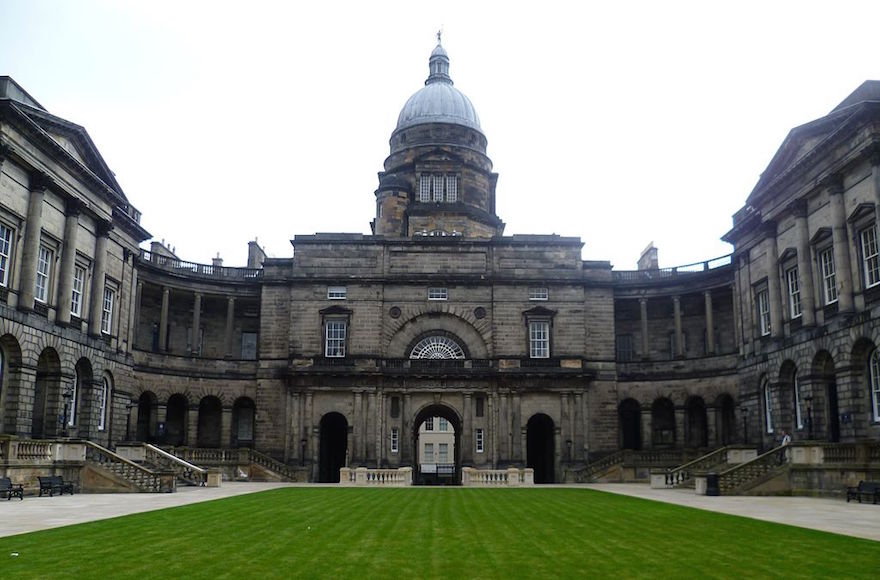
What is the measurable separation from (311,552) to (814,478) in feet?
80.6

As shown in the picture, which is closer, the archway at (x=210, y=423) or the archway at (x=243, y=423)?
the archway at (x=210, y=423)

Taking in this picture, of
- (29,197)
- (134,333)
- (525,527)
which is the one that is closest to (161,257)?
(134,333)

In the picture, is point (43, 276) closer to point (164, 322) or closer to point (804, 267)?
point (164, 322)

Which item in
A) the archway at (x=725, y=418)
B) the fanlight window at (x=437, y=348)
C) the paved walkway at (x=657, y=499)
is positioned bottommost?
the paved walkway at (x=657, y=499)

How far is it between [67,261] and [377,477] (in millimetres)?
18289

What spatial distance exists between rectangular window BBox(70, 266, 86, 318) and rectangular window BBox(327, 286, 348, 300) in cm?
1645

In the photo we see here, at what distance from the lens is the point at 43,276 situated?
1433 inches

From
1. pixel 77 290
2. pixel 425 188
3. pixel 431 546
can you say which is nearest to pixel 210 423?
pixel 77 290

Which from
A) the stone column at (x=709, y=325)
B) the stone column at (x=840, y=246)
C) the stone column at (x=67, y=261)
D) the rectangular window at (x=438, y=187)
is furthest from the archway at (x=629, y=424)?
the stone column at (x=67, y=261)

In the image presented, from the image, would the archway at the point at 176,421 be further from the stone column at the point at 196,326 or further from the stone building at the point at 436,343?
the stone column at the point at 196,326

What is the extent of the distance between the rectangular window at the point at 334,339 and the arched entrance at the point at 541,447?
1260 centimetres

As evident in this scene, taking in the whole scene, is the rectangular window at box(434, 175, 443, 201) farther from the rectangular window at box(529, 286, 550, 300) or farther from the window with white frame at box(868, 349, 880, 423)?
the window with white frame at box(868, 349, 880, 423)

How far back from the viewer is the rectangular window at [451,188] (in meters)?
63.2

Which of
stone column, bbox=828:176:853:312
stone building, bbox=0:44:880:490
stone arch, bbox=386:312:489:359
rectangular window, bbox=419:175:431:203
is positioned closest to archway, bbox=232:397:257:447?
stone building, bbox=0:44:880:490
